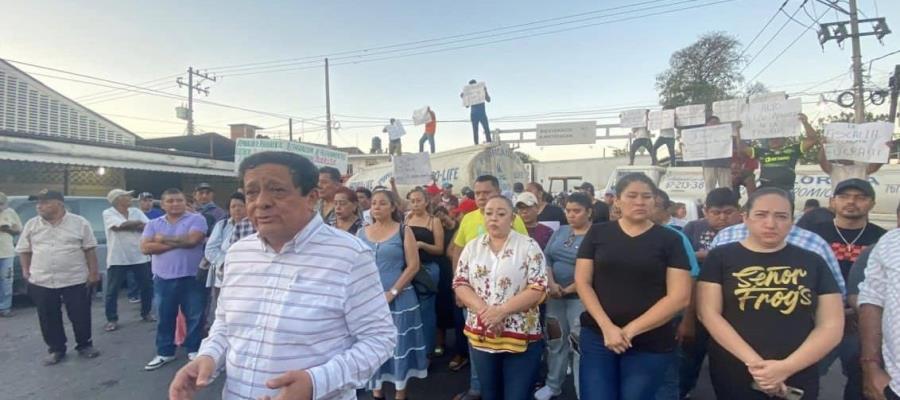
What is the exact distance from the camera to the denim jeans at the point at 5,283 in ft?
22.4

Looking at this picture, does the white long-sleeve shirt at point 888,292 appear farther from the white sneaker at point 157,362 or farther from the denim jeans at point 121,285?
the denim jeans at point 121,285

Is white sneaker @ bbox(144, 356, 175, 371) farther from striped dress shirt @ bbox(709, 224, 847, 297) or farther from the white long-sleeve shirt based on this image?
the white long-sleeve shirt

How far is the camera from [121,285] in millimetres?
6695

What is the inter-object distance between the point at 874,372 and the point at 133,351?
6580 mm

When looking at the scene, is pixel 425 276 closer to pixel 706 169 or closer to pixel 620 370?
pixel 620 370

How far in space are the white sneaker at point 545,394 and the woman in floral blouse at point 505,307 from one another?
95 cm

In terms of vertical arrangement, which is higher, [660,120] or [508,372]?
[660,120]

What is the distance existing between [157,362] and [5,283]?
413cm

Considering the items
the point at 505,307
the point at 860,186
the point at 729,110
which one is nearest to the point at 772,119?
the point at 729,110

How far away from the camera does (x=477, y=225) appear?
4.35 m

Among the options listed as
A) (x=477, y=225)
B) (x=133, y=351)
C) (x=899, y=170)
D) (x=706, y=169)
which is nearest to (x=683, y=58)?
(x=899, y=170)

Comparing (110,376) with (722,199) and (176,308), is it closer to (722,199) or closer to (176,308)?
(176,308)

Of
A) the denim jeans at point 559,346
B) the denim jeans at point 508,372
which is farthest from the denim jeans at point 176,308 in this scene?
the denim jeans at point 559,346

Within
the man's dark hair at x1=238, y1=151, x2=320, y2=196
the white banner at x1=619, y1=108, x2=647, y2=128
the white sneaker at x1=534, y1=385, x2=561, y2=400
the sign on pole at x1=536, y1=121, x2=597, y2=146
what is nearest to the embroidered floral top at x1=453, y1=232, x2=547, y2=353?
the white sneaker at x1=534, y1=385, x2=561, y2=400
